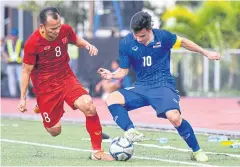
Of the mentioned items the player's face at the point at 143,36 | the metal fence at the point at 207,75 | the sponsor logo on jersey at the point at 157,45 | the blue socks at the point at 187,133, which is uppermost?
the player's face at the point at 143,36

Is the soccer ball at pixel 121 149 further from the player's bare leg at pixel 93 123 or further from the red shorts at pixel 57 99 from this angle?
the red shorts at pixel 57 99

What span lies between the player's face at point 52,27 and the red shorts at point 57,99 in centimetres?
72

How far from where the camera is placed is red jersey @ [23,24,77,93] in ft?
36.2

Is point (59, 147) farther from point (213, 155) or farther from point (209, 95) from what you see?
point (209, 95)

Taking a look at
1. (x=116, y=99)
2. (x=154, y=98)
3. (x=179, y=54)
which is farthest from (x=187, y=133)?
(x=179, y=54)

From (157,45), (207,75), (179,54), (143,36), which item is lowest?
(207,75)

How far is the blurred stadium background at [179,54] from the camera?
2059cm

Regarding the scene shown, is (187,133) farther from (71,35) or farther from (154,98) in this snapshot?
(71,35)

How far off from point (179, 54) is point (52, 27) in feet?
68.9

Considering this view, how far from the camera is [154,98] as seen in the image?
1104 centimetres

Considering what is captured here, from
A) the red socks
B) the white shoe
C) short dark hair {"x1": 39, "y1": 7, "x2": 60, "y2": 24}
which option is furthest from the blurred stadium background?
short dark hair {"x1": 39, "y1": 7, "x2": 60, "y2": 24}

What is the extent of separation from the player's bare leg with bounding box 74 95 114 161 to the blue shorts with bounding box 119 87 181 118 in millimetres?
421

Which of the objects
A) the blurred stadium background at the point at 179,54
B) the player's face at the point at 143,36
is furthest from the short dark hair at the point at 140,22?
the blurred stadium background at the point at 179,54

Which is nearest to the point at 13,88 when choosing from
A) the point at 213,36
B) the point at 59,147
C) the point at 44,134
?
the point at 213,36
